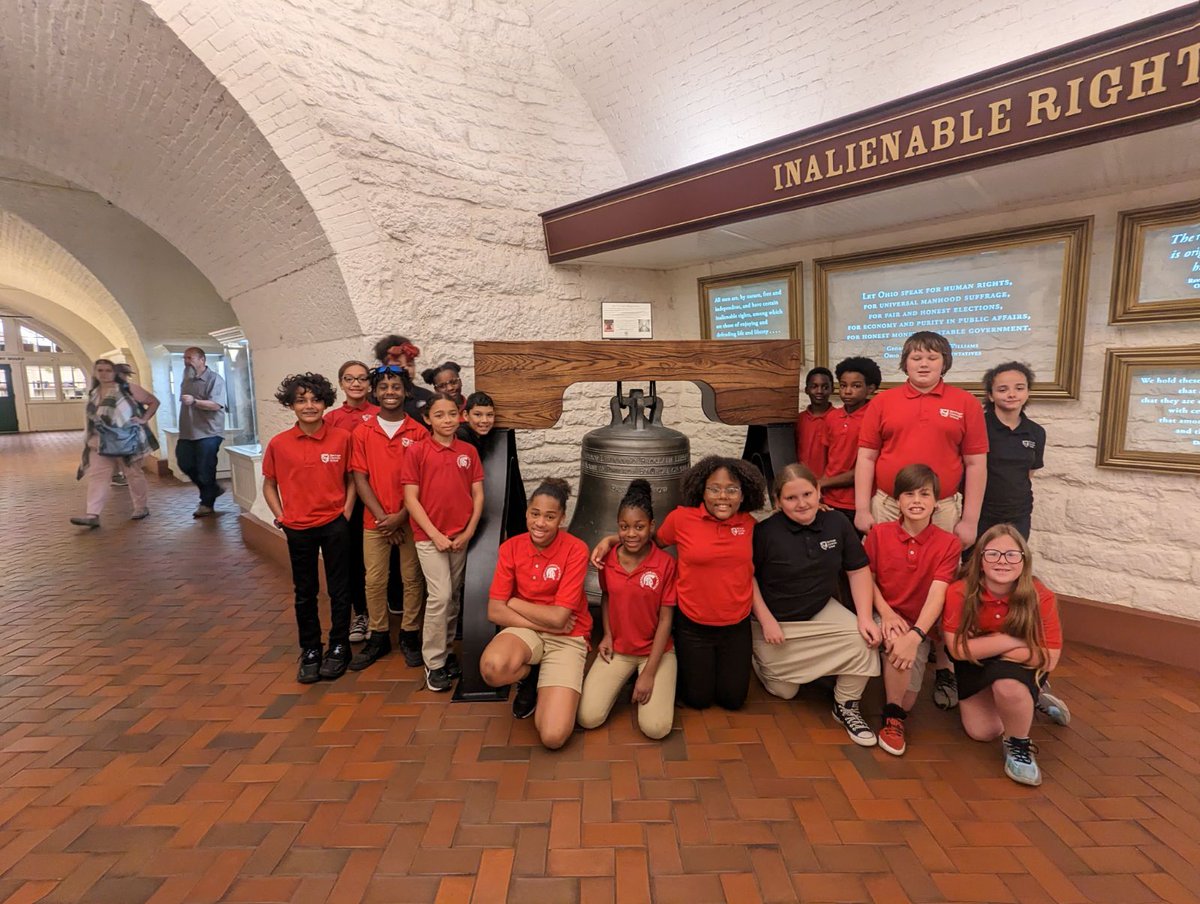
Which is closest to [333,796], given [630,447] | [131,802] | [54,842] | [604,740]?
[131,802]

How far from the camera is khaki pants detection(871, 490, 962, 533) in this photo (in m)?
3.03

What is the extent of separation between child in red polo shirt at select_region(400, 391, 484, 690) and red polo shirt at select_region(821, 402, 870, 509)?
214cm

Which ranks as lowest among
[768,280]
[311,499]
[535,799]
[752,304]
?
[535,799]

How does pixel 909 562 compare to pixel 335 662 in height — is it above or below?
above

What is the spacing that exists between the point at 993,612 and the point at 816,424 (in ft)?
4.92

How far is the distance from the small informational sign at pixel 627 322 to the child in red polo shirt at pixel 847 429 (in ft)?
6.59

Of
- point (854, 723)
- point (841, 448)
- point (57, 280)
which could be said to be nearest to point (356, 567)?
point (854, 723)

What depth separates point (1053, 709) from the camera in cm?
286

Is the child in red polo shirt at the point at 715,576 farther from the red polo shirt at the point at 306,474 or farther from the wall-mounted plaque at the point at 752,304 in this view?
the wall-mounted plaque at the point at 752,304

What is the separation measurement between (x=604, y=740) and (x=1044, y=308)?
3.55 metres

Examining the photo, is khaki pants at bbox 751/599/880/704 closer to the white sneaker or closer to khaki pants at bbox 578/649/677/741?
the white sneaker

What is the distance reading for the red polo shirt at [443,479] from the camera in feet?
10.6

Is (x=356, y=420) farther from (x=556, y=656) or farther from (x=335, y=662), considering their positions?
(x=556, y=656)

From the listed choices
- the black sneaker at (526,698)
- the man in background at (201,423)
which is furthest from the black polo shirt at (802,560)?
the man in background at (201,423)
